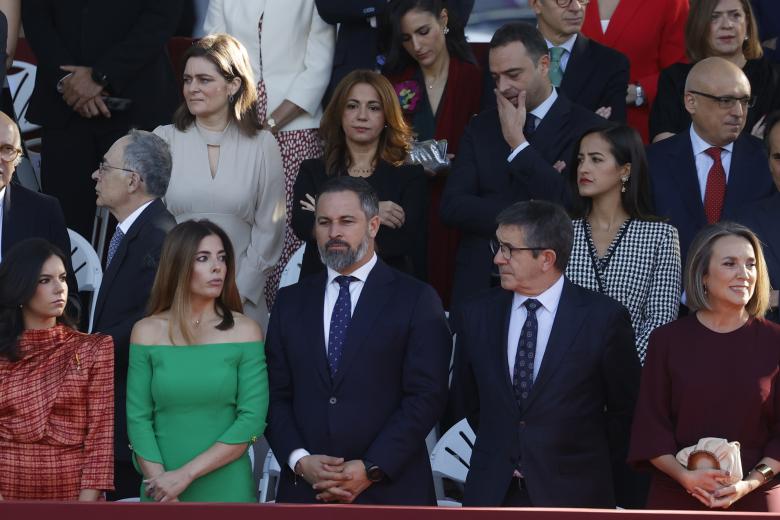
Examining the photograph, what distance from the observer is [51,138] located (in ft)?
25.9

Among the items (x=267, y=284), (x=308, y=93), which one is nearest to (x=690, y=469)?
(x=267, y=284)

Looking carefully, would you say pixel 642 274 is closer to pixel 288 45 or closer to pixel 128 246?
pixel 128 246

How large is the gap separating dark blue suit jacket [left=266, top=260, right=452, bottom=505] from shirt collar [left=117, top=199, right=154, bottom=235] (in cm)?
87

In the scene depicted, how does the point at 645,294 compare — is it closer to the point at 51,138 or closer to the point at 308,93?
the point at 308,93

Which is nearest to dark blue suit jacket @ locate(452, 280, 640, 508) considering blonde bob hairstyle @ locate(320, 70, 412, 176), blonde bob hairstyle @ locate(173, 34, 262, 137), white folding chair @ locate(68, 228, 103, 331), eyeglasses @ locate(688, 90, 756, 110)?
blonde bob hairstyle @ locate(320, 70, 412, 176)

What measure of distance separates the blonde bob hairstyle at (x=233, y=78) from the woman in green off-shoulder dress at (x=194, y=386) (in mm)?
1565

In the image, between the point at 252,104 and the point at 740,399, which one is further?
the point at 252,104

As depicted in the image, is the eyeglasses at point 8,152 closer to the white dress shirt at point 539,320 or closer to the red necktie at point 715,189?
the white dress shirt at point 539,320

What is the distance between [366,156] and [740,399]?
244 centimetres

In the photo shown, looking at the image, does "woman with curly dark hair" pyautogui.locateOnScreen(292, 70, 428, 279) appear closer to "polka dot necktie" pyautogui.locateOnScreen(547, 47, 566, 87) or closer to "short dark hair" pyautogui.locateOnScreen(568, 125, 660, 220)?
"short dark hair" pyautogui.locateOnScreen(568, 125, 660, 220)

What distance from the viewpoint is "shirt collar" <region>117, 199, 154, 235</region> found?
617cm

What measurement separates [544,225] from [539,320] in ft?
1.13

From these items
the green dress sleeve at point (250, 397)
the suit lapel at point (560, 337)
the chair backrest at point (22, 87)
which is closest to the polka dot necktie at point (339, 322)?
the green dress sleeve at point (250, 397)

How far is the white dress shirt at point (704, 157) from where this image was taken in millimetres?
6863
